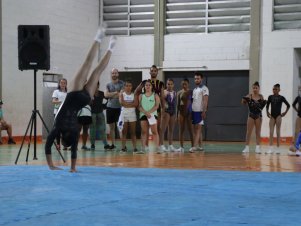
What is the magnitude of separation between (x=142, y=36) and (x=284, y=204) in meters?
15.4

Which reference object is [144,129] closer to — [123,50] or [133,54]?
[133,54]

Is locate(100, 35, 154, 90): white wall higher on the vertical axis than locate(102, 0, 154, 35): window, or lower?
lower

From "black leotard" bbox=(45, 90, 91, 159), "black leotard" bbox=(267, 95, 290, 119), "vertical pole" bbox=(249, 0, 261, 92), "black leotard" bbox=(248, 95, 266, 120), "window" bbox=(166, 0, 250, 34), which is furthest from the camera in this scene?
"window" bbox=(166, 0, 250, 34)

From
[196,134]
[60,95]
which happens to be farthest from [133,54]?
[196,134]

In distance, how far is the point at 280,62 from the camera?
18234 millimetres

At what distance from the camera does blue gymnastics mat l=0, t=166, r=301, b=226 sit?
174 inches

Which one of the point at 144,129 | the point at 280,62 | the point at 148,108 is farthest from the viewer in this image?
the point at 280,62

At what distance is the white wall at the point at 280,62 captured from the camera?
1802cm

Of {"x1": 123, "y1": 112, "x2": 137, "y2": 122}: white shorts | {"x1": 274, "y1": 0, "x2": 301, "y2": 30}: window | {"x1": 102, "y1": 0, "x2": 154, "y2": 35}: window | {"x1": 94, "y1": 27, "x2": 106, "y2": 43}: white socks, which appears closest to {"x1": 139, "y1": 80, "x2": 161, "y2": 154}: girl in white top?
{"x1": 123, "y1": 112, "x2": 137, "y2": 122}: white shorts

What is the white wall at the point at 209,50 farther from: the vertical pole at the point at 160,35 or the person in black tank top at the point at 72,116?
the person in black tank top at the point at 72,116

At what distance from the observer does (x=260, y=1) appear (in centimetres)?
1850

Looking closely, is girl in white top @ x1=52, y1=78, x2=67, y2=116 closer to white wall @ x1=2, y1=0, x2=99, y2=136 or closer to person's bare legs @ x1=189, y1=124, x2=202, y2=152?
person's bare legs @ x1=189, y1=124, x2=202, y2=152

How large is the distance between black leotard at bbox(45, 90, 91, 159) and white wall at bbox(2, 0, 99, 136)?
29.7 ft

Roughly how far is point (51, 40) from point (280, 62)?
7.40 meters
